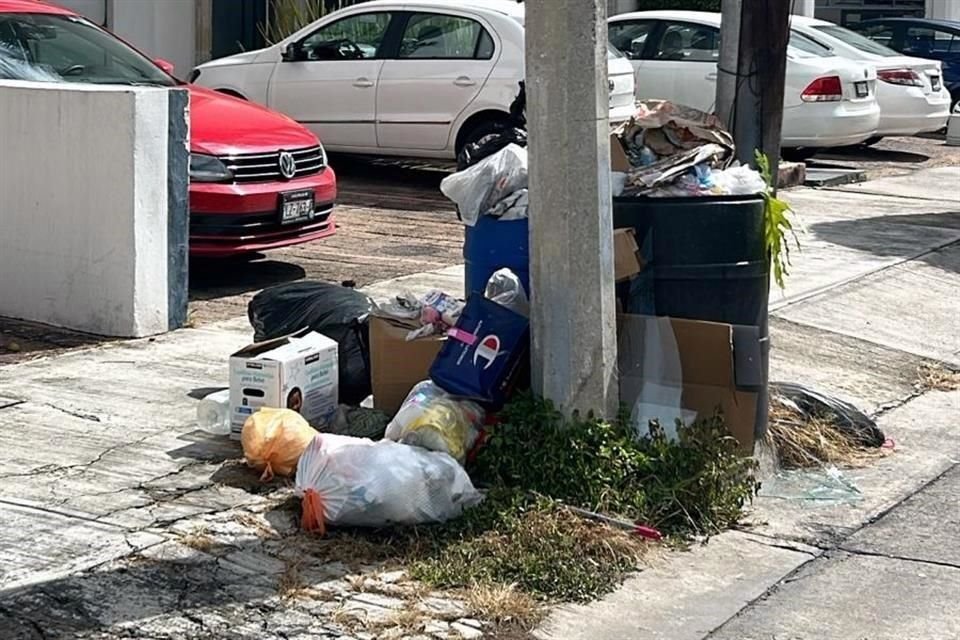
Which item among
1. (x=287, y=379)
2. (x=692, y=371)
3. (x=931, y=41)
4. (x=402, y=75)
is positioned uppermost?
(x=931, y=41)

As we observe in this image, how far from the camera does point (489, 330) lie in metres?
6.45

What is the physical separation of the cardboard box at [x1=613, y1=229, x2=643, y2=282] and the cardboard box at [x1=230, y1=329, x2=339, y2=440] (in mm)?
1354

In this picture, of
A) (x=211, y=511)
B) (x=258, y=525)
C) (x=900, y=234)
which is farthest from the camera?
(x=900, y=234)

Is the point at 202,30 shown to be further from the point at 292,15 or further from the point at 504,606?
the point at 504,606

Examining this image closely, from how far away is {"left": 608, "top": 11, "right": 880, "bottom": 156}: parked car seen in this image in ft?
53.1

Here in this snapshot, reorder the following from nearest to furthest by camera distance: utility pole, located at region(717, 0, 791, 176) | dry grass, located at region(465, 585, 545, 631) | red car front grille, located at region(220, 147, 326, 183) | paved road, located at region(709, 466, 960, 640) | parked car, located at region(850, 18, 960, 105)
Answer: dry grass, located at region(465, 585, 545, 631), paved road, located at region(709, 466, 960, 640), utility pole, located at region(717, 0, 791, 176), red car front grille, located at region(220, 147, 326, 183), parked car, located at region(850, 18, 960, 105)

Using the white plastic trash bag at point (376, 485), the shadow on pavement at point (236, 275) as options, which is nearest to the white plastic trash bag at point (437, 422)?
the white plastic trash bag at point (376, 485)

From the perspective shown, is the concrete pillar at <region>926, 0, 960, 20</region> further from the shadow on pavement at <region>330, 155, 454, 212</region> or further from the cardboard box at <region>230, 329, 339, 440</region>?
the cardboard box at <region>230, 329, 339, 440</region>

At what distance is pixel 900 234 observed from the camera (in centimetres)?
1281

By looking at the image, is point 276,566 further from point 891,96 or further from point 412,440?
point 891,96

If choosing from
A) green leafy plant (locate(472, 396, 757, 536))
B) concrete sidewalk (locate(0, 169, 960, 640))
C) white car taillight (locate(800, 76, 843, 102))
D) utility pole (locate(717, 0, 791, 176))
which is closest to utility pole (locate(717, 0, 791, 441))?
utility pole (locate(717, 0, 791, 176))

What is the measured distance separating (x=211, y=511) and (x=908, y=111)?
530 inches

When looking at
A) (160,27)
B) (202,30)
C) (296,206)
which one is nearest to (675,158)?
(296,206)

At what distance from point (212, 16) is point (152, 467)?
42.6 feet
